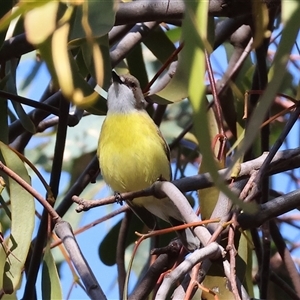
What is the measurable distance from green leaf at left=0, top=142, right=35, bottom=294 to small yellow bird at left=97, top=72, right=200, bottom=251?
0.58m

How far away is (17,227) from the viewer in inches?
58.2

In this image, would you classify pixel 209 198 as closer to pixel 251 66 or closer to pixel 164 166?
pixel 164 166

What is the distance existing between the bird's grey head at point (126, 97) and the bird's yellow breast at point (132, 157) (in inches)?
5.3

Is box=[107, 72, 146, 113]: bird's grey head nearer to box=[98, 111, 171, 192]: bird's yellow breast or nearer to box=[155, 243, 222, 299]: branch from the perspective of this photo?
box=[98, 111, 171, 192]: bird's yellow breast

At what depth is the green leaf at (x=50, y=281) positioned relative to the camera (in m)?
1.50

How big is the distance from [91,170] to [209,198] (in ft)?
2.49

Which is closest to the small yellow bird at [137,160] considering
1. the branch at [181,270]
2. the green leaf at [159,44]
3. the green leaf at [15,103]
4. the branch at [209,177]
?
the green leaf at [159,44]

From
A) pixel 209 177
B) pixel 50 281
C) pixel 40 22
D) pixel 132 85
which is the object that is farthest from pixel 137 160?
pixel 40 22

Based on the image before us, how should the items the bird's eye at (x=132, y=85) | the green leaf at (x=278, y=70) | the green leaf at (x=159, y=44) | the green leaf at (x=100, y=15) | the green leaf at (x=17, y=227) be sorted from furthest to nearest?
the bird's eye at (x=132, y=85), the green leaf at (x=159, y=44), the green leaf at (x=17, y=227), the green leaf at (x=100, y=15), the green leaf at (x=278, y=70)

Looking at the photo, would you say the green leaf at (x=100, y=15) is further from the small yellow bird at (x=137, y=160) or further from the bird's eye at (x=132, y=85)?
the bird's eye at (x=132, y=85)

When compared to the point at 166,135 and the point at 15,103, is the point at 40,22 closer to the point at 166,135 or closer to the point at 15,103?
the point at 15,103

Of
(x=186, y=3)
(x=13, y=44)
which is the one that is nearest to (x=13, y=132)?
(x=13, y=44)

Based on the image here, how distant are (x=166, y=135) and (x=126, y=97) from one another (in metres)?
0.51

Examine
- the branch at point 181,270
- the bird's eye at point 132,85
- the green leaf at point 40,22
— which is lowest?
the branch at point 181,270
